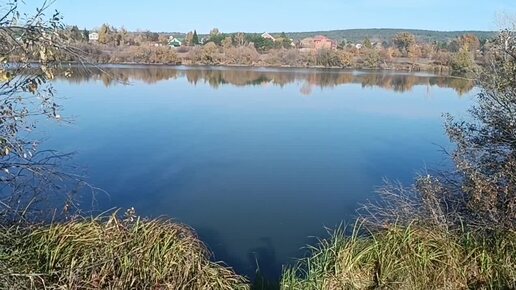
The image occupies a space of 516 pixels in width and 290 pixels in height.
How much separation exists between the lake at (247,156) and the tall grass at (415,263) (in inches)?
80.0

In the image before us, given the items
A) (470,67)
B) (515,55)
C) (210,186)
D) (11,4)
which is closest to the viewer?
(11,4)

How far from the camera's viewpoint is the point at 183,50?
177 feet

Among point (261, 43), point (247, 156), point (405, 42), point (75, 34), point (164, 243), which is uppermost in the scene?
point (405, 42)

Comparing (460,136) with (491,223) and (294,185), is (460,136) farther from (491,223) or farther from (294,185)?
(294,185)

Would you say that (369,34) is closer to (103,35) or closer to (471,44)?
(471,44)

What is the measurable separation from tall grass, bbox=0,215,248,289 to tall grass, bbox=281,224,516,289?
2.71 feet

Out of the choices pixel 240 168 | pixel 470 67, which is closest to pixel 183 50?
pixel 240 168

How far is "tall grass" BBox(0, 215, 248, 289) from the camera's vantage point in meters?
3.08

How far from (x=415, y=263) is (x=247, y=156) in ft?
27.3

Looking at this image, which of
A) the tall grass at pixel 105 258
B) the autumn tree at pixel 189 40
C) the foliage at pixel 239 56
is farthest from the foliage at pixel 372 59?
the tall grass at pixel 105 258

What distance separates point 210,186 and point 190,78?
25.5m

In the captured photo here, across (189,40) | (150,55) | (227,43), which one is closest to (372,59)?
(227,43)

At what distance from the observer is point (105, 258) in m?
3.39

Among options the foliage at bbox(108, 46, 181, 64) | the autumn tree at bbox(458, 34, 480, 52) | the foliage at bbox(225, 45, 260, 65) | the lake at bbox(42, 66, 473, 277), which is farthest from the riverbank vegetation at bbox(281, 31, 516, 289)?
the foliage at bbox(225, 45, 260, 65)
